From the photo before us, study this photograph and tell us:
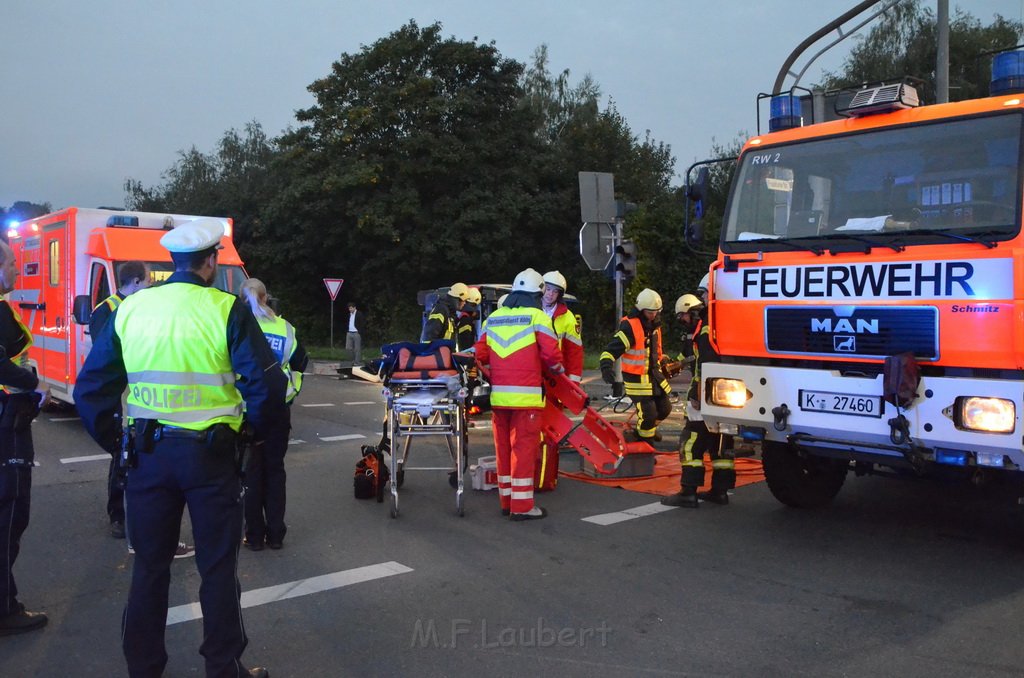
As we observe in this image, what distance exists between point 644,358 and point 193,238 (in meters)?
6.79

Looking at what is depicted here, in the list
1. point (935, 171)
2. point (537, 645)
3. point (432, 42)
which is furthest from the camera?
point (432, 42)

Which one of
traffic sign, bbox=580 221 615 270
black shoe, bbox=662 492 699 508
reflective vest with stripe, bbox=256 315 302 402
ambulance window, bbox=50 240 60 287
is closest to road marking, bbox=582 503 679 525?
black shoe, bbox=662 492 699 508

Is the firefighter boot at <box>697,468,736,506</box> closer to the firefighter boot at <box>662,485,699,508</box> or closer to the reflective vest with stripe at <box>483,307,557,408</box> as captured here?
the firefighter boot at <box>662,485,699,508</box>

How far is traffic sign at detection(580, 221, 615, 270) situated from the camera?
39.7ft

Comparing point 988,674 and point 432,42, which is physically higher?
point 432,42

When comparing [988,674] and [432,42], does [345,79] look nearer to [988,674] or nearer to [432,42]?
[432,42]

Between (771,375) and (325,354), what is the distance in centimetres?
2290

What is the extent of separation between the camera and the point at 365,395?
16094 millimetres

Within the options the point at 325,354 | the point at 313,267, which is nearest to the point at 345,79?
the point at 313,267

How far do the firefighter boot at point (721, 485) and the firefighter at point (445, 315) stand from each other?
463 centimetres

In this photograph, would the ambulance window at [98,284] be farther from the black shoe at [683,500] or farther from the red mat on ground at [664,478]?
the black shoe at [683,500]

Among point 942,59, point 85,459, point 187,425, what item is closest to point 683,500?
point 187,425

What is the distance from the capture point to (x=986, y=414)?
190 inches

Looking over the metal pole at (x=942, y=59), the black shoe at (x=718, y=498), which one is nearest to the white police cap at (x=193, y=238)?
the black shoe at (x=718, y=498)
